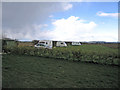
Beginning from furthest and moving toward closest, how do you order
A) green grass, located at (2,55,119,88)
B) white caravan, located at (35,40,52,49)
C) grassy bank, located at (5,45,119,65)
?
white caravan, located at (35,40,52,49), grassy bank, located at (5,45,119,65), green grass, located at (2,55,119,88)

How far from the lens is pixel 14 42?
13.6 m

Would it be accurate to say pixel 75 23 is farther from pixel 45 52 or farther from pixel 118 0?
pixel 45 52

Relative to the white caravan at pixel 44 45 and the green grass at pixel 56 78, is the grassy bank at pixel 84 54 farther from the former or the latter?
the white caravan at pixel 44 45

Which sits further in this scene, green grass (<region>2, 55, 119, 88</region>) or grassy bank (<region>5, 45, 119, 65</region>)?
grassy bank (<region>5, 45, 119, 65</region>)

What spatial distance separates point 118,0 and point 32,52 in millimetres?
6796

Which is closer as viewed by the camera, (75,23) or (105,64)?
(75,23)

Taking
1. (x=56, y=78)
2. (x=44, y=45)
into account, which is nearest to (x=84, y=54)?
(x=56, y=78)

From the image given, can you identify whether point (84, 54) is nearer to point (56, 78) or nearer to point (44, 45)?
point (56, 78)

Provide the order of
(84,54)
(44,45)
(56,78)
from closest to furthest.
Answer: (56,78)
(84,54)
(44,45)

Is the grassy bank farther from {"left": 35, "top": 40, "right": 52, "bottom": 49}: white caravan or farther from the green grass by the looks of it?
{"left": 35, "top": 40, "right": 52, "bottom": 49}: white caravan

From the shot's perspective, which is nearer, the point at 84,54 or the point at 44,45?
the point at 84,54

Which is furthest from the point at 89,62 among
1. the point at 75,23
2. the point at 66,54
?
the point at 75,23

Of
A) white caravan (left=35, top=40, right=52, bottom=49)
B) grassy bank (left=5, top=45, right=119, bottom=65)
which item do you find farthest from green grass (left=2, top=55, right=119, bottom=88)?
white caravan (left=35, top=40, right=52, bottom=49)

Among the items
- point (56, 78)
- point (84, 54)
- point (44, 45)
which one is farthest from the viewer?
point (44, 45)
